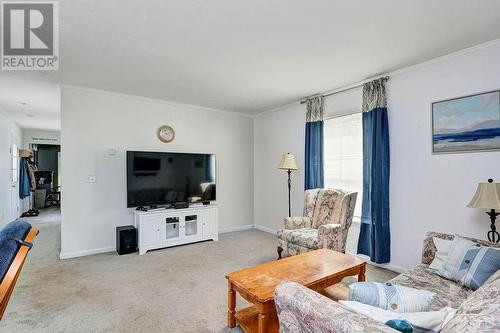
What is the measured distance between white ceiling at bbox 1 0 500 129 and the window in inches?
24.9

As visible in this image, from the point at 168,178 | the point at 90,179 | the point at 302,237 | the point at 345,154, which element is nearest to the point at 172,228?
the point at 168,178

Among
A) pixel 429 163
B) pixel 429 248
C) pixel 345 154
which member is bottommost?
pixel 429 248

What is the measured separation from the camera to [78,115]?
12.8 ft

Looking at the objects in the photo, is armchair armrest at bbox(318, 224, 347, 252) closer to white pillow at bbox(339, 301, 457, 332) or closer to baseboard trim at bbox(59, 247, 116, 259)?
white pillow at bbox(339, 301, 457, 332)

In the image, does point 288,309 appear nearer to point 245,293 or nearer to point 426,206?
point 245,293

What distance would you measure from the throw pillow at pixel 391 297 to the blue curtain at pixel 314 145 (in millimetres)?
3146

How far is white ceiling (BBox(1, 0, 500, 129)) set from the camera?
2.01 meters

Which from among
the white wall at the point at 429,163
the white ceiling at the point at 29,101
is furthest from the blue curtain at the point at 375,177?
the white ceiling at the point at 29,101

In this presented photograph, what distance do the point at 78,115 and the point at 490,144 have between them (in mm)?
5205

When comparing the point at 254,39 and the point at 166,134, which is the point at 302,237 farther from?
the point at 166,134

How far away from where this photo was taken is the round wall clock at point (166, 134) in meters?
4.63

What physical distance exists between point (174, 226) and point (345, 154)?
304 cm

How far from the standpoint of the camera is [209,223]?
15.4 ft

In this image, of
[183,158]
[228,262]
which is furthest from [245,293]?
[183,158]
